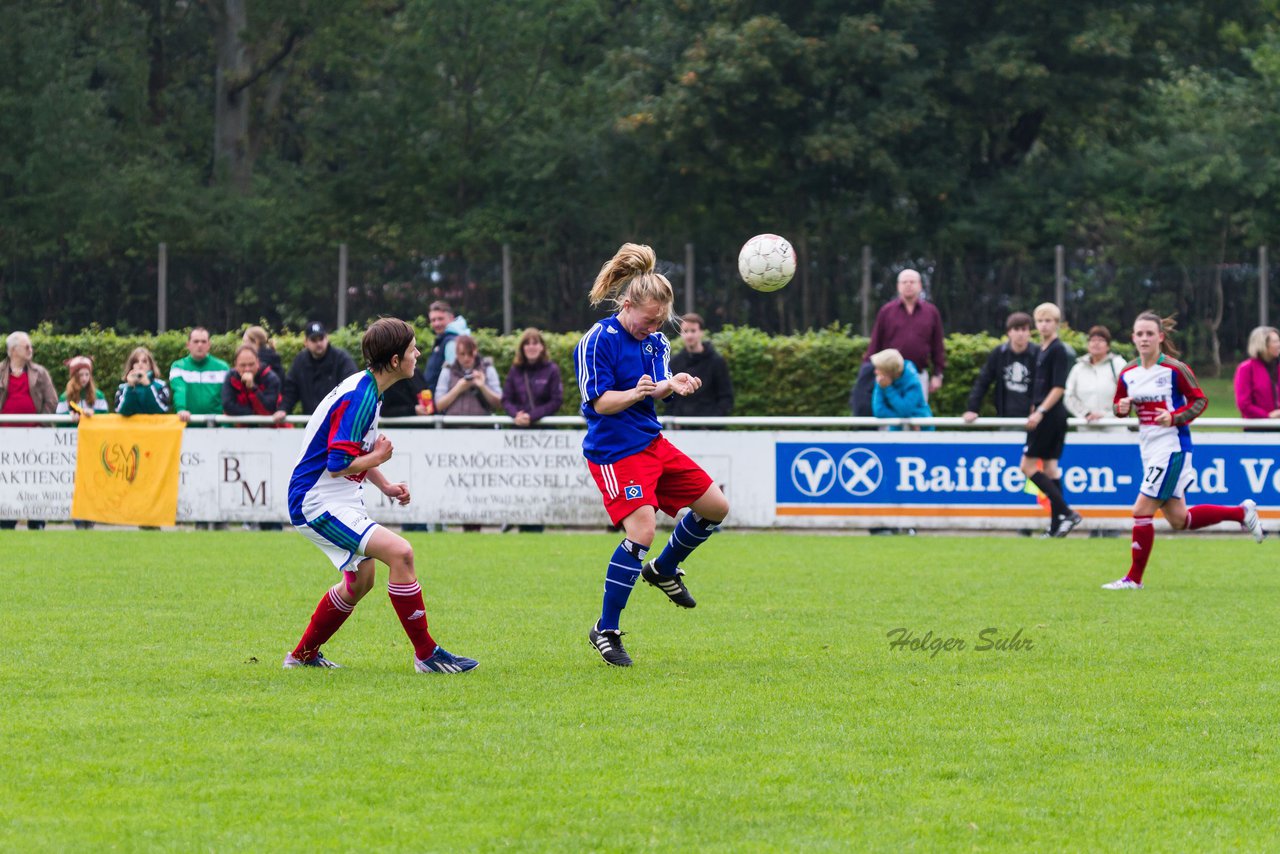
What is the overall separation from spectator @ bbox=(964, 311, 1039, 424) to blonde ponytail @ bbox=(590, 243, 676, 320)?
7.94 m

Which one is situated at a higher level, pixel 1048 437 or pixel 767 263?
pixel 767 263

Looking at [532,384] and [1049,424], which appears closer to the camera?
[1049,424]

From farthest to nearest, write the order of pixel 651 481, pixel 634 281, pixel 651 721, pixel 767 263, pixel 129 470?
pixel 129 470 < pixel 767 263 < pixel 651 481 < pixel 634 281 < pixel 651 721

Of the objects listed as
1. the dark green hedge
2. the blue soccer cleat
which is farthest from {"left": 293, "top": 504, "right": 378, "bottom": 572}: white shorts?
the dark green hedge

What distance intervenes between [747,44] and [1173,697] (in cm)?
2679

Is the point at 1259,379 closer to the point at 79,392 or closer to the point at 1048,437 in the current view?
the point at 1048,437

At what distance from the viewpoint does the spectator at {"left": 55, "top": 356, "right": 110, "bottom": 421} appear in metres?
16.8

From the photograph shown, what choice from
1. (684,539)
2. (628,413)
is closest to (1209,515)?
(684,539)

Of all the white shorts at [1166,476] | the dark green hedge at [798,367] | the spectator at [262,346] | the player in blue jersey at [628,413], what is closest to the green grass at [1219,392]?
the dark green hedge at [798,367]

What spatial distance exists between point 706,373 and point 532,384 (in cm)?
158

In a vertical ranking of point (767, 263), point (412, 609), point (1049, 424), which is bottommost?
point (412, 609)

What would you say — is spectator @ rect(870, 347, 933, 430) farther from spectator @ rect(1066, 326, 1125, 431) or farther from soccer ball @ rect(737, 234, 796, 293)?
soccer ball @ rect(737, 234, 796, 293)

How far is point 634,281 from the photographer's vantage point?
798cm

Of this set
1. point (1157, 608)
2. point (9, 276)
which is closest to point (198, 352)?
point (1157, 608)
